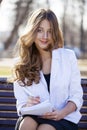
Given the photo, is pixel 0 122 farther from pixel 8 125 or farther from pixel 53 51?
pixel 53 51

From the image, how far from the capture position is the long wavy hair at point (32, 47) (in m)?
4.65

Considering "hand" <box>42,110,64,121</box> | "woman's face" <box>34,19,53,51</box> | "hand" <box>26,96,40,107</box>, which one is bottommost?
"hand" <box>42,110,64,121</box>

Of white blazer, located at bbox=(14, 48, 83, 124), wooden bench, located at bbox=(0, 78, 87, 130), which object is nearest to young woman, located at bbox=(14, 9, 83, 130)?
white blazer, located at bbox=(14, 48, 83, 124)

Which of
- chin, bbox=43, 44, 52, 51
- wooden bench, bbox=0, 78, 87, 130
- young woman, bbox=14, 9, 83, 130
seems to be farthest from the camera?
wooden bench, bbox=0, 78, 87, 130

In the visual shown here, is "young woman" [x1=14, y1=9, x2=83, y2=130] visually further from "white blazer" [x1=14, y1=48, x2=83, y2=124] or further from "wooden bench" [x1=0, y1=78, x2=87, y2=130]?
"wooden bench" [x1=0, y1=78, x2=87, y2=130]

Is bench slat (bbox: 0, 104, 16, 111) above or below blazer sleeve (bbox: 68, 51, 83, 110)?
below

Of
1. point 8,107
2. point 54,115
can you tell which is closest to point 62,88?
point 54,115

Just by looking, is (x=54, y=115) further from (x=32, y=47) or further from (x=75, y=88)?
(x=32, y=47)

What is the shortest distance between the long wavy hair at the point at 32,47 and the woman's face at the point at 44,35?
31mm

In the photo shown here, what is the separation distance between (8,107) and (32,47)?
42.8 inches

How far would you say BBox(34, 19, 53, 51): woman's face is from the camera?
183 inches

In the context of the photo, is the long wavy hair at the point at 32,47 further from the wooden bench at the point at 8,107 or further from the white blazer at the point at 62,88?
the wooden bench at the point at 8,107

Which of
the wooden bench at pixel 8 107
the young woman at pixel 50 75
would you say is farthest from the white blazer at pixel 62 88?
the wooden bench at pixel 8 107

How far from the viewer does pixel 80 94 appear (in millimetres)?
4641
